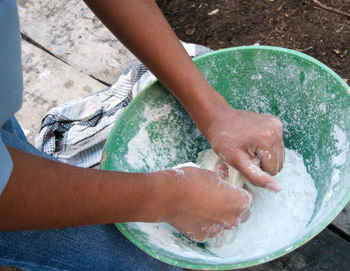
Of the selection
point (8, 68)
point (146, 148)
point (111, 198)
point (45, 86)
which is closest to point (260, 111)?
point (146, 148)

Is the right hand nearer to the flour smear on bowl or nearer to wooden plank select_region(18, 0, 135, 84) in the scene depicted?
the flour smear on bowl

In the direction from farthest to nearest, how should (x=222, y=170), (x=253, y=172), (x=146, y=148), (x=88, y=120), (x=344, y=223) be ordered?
(x=88, y=120), (x=344, y=223), (x=146, y=148), (x=222, y=170), (x=253, y=172)

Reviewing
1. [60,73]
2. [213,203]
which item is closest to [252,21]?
[60,73]

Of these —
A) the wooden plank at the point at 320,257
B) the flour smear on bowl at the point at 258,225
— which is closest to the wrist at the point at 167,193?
the flour smear on bowl at the point at 258,225

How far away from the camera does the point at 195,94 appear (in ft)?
3.18

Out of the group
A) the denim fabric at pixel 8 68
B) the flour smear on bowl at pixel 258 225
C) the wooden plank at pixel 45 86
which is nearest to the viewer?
the denim fabric at pixel 8 68

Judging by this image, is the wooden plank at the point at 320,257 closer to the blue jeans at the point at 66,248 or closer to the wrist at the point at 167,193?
the blue jeans at the point at 66,248

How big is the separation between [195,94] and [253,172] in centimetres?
27

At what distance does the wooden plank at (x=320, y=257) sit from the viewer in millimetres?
1162

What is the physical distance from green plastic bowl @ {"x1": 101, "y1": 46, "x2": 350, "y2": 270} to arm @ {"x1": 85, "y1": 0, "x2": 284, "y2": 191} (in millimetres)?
135

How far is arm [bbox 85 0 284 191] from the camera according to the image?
886mm

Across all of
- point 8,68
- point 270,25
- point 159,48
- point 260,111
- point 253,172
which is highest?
point 8,68

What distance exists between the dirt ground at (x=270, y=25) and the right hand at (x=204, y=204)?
113 centimetres

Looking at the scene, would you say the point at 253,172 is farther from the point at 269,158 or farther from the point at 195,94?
the point at 195,94
